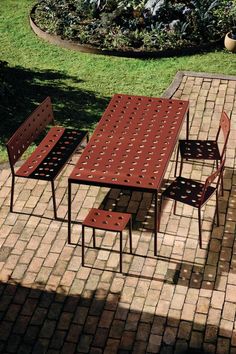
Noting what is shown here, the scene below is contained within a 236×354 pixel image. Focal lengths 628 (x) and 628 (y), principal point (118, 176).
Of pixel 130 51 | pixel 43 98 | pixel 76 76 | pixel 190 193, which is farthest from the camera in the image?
pixel 130 51


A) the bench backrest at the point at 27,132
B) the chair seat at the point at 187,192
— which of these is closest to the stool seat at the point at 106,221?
the chair seat at the point at 187,192

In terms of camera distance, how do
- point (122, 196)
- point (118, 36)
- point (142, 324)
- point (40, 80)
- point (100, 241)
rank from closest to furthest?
1. point (142, 324)
2. point (100, 241)
3. point (122, 196)
4. point (40, 80)
5. point (118, 36)

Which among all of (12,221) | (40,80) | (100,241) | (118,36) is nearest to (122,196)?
(100,241)

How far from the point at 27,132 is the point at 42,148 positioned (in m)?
0.34

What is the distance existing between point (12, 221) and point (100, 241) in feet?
4.62

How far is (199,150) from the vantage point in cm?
954

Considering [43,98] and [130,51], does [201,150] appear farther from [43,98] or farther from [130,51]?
[130,51]

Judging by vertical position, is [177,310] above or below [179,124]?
below

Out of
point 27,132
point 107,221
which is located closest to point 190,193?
point 107,221

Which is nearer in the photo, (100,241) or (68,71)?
(100,241)

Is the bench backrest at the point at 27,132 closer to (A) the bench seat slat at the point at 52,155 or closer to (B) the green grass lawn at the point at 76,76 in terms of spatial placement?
Result: (A) the bench seat slat at the point at 52,155

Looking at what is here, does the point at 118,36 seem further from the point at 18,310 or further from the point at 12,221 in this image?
the point at 18,310

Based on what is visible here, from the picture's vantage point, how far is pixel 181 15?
1480cm

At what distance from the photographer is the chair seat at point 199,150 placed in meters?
9.38
